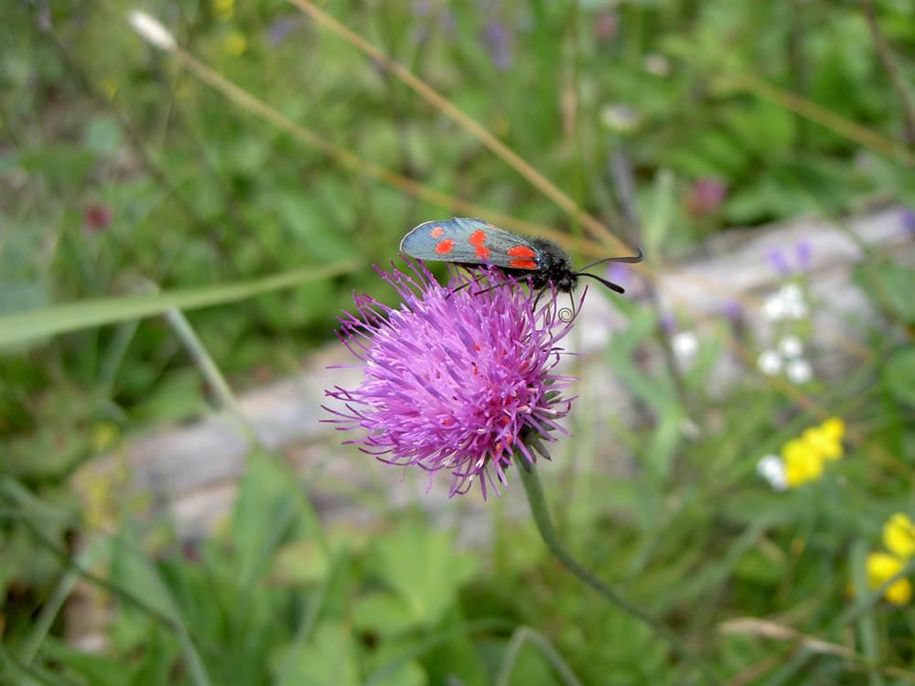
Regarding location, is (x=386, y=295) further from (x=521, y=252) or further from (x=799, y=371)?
(x=521, y=252)

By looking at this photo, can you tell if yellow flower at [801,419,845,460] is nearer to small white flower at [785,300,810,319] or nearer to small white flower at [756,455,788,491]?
small white flower at [756,455,788,491]

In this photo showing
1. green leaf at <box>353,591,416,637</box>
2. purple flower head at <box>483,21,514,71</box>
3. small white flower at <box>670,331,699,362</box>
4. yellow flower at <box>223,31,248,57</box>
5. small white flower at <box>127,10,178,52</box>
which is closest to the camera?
green leaf at <box>353,591,416,637</box>

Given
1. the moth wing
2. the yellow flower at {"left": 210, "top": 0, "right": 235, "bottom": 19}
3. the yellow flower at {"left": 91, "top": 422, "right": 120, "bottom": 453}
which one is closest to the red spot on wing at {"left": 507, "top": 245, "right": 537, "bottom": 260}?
the moth wing

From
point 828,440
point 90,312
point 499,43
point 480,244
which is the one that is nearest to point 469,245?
point 480,244

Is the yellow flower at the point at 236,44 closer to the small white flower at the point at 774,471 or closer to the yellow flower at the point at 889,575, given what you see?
the small white flower at the point at 774,471

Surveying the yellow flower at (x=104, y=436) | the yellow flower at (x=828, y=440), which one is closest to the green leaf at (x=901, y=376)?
the yellow flower at (x=828, y=440)

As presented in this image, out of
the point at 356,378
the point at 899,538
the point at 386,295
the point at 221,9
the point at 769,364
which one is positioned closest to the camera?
the point at 899,538
